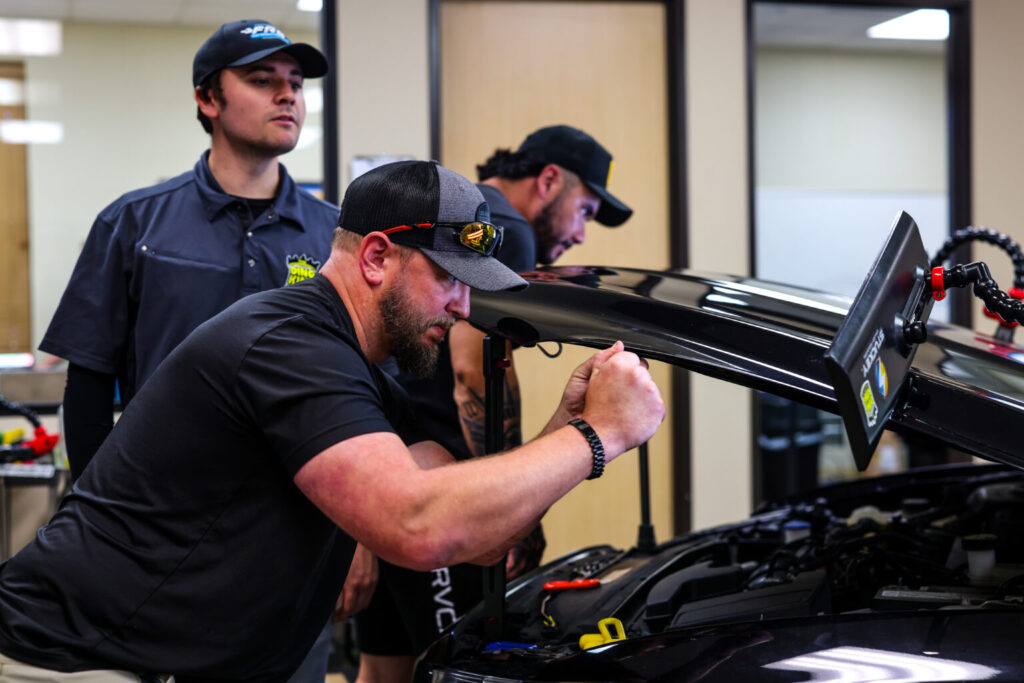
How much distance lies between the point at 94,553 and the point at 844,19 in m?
6.64

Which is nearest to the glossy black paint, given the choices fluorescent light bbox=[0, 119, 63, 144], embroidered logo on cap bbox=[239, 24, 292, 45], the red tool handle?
the red tool handle

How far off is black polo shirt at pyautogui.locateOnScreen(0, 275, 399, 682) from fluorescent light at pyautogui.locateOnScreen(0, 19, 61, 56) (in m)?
4.08

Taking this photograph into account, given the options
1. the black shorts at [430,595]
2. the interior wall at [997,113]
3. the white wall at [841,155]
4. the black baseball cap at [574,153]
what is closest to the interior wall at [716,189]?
the interior wall at [997,113]

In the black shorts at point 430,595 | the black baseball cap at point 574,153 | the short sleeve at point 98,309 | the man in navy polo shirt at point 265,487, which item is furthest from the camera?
the black baseball cap at point 574,153

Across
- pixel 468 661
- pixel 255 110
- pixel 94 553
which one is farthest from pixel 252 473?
pixel 255 110

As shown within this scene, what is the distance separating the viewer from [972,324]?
4949 mm

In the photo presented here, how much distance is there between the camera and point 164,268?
2043mm

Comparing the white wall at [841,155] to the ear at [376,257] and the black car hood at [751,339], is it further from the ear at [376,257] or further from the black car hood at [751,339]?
the ear at [376,257]

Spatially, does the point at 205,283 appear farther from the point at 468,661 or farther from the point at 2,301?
the point at 2,301

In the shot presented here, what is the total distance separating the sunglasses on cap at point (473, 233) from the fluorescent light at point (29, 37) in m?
4.11

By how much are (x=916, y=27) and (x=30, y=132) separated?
5.36 m

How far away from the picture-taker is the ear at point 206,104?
2166 millimetres

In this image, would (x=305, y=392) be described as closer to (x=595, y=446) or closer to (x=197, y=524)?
(x=197, y=524)

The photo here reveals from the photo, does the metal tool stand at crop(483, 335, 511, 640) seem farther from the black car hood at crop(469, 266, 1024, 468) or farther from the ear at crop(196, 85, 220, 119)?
the ear at crop(196, 85, 220, 119)
